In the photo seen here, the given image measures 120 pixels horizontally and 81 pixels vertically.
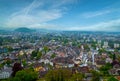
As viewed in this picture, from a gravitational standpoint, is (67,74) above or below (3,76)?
→ above

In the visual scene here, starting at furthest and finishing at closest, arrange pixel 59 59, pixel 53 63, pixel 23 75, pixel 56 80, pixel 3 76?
pixel 59 59, pixel 53 63, pixel 3 76, pixel 23 75, pixel 56 80

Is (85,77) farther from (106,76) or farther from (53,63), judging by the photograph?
(53,63)

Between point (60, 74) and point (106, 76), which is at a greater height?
point (60, 74)

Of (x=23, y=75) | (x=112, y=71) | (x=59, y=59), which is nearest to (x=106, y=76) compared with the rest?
(x=112, y=71)

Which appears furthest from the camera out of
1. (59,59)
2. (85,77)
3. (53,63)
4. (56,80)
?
(59,59)

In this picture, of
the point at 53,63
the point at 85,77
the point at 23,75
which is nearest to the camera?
the point at 23,75

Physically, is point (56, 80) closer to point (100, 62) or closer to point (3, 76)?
point (3, 76)

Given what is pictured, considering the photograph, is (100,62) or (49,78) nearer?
(49,78)

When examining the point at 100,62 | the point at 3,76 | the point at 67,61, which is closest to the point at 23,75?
the point at 3,76

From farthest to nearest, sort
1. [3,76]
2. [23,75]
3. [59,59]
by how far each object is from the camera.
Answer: [59,59] → [3,76] → [23,75]
